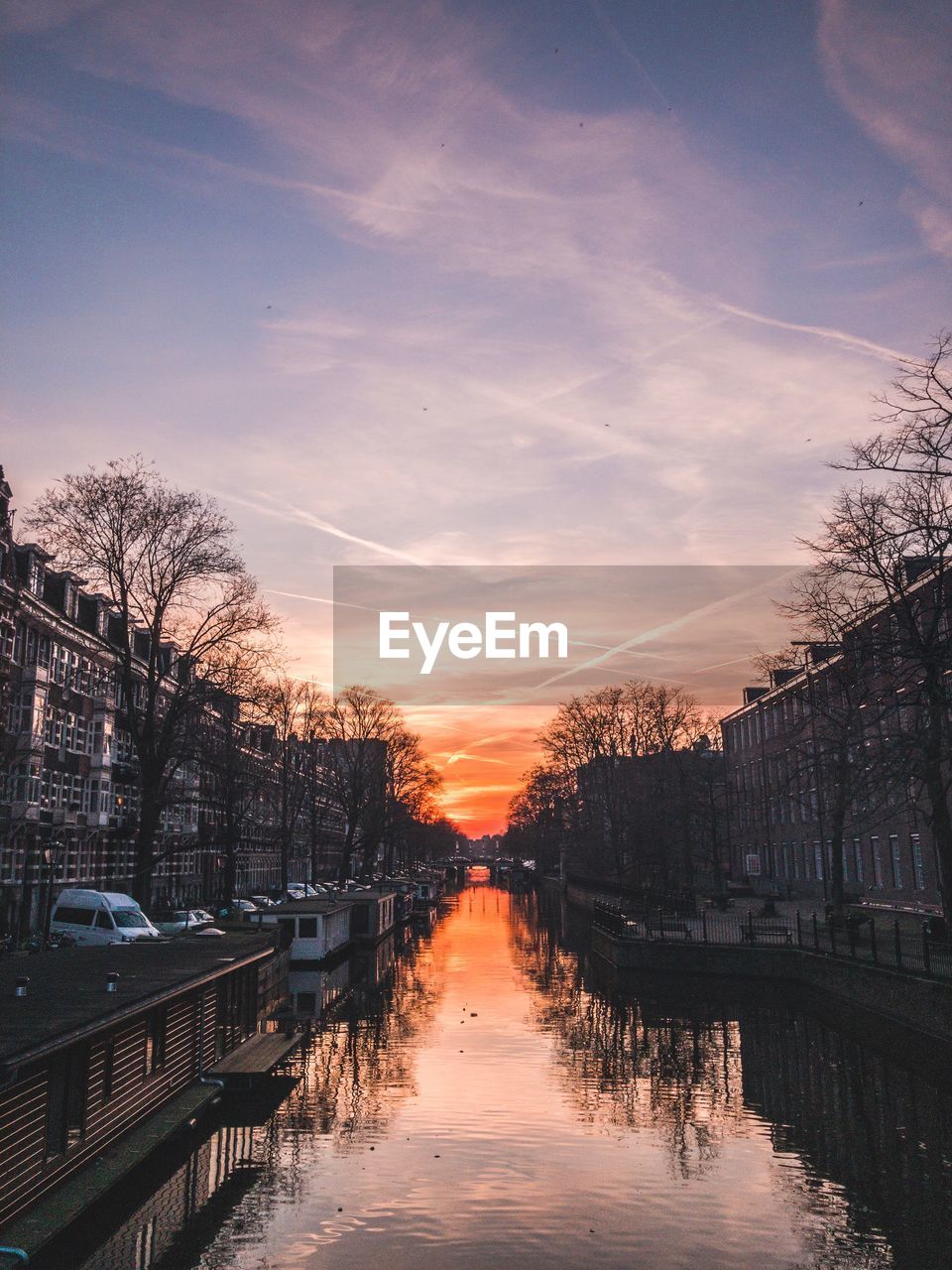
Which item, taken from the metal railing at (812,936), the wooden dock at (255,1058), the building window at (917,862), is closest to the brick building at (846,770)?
the building window at (917,862)

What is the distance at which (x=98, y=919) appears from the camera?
42.8 metres

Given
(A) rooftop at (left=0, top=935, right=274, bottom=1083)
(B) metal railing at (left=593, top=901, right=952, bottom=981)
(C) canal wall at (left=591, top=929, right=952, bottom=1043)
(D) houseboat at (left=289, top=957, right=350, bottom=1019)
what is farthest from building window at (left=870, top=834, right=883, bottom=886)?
(A) rooftop at (left=0, top=935, right=274, bottom=1083)

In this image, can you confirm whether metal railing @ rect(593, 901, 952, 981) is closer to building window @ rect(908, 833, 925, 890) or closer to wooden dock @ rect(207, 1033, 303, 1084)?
building window @ rect(908, 833, 925, 890)

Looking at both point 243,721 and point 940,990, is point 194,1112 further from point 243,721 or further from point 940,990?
point 243,721

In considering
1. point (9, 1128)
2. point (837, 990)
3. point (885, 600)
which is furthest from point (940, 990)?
point (9, 1128)

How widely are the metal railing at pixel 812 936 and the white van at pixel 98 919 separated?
22.7 m

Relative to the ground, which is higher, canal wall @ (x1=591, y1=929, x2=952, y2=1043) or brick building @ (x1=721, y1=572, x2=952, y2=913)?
brick building @ (x1=721, y1=572, x2=952, y2=913)

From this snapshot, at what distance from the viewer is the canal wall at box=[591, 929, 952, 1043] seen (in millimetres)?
30266

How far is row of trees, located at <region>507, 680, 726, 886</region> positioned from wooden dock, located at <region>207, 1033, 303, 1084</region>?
176ft

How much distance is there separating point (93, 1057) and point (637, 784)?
3129 inches

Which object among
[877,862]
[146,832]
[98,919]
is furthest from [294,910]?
[877,862]

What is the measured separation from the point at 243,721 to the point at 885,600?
30.2m

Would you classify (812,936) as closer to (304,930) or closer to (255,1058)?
Answer: (304,930)

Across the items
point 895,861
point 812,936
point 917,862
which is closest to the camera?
point 812,936
